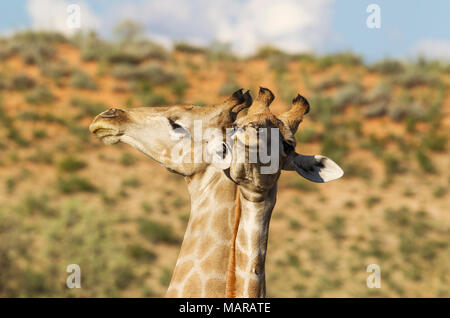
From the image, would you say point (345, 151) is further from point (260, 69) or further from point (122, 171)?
point (260, 69)

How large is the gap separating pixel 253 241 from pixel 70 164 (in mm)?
12729

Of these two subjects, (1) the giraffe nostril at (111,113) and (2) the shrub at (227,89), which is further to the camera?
(2) the shrub at (227,89)

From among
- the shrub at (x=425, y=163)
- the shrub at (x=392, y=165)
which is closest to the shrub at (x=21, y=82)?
the shrub at (x=392, y=165)

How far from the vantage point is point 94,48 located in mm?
24188

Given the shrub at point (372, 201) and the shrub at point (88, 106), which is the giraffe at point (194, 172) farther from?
the shrub at point (88, 106)

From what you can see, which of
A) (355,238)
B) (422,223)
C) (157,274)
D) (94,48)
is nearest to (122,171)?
(157,274)

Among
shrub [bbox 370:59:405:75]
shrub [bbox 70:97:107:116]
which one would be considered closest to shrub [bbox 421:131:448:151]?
shrub [bbox 370:59:405:75]

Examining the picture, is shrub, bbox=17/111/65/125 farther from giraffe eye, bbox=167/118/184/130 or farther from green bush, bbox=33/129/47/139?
giraffe eye, bbox=167/118/184/130

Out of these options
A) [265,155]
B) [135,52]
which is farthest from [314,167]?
[135,52]

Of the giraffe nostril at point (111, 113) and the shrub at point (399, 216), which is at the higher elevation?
the shrub at point (399, 216)

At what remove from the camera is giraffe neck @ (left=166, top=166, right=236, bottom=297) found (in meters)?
3.47

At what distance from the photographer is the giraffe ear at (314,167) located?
3.30m

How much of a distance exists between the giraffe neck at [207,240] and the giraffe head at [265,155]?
0.61 meters

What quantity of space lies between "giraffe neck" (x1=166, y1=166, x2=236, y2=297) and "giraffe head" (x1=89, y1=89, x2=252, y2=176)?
158mm
